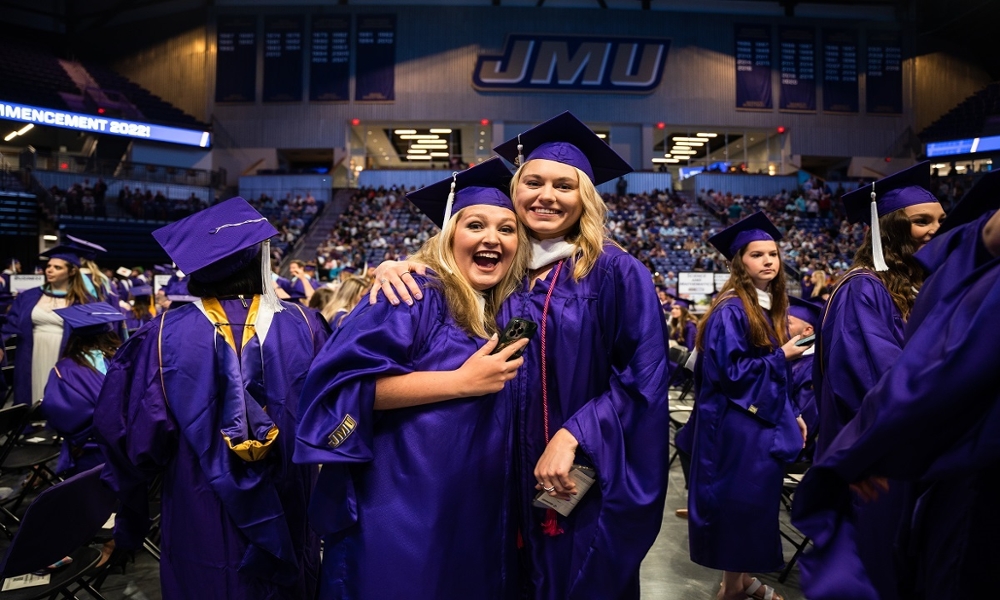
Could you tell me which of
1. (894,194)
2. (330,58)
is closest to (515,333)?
(894,194)

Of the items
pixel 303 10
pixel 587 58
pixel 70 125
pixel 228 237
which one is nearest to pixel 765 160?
Result: pixel 587 58

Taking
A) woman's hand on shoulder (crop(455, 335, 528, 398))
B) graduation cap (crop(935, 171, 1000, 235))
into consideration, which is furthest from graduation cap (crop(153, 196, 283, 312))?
graduation cap (crop(935, 171, 1000, 235))

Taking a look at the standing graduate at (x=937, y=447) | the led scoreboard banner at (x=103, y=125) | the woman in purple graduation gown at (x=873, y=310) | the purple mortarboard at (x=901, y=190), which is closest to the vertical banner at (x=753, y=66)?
the led scoreboard banner at (x=103, y=125)

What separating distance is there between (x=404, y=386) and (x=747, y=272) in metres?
2.50

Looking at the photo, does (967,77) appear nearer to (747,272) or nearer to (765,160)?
(765,160)

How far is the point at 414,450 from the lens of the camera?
1.68m

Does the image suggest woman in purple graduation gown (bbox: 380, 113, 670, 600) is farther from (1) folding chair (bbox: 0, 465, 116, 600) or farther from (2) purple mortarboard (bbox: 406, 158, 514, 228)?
(1) folding chair (bbox: 0, 465, 116, 600)

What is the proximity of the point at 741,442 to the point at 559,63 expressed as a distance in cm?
2518

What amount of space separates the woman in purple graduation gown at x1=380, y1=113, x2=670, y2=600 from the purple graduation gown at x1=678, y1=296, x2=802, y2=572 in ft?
4.98

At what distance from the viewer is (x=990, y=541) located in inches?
46.1

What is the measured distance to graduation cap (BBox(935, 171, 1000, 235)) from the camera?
1330 mm

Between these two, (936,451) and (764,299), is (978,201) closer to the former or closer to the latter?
(936,451)

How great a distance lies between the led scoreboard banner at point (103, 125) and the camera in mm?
22672

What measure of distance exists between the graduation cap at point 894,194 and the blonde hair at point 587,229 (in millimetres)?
1163
